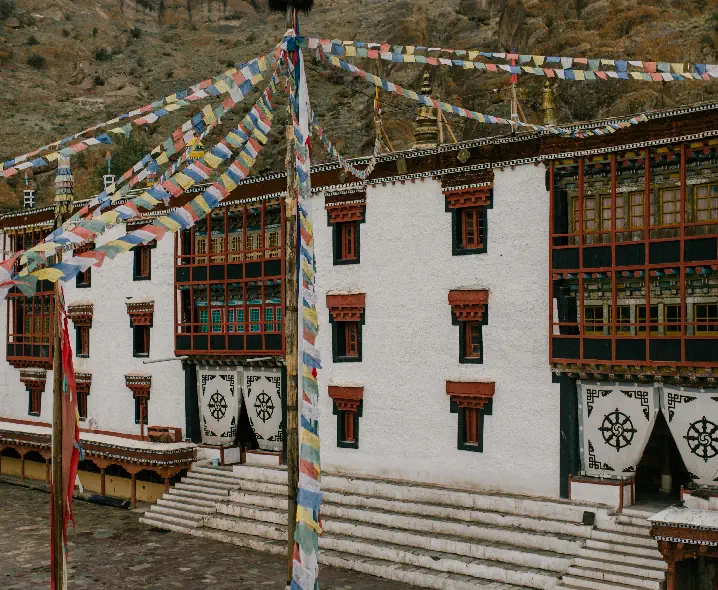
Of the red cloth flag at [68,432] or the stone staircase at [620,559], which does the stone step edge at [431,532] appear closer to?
the stone staircase at [620,559]

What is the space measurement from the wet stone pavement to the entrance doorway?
7166 mm

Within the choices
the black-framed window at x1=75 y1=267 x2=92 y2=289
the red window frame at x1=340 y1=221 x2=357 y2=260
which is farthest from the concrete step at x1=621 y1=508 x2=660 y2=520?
the black-framed window at x1=75 y1=267 x2=92 y2=289

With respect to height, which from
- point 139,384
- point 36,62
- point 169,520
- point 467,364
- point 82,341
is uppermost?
point 36,62

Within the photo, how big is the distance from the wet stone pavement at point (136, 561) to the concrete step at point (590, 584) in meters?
3.73

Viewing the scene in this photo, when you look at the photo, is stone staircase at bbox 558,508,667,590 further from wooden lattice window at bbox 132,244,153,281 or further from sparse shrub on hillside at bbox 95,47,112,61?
sparse shrub on hillside at bbox 95,47,112,61

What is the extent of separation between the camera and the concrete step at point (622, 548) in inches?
772

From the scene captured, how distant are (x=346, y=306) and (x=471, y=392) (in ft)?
16.6

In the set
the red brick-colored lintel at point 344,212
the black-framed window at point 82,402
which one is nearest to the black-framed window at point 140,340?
the black-framed window at point 82,402

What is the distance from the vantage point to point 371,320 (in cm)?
2666

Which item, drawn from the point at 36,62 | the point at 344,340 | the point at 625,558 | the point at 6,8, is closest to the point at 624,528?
the point at 625,558

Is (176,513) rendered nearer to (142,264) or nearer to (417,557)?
(417,557)

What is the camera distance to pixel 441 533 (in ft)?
75.3

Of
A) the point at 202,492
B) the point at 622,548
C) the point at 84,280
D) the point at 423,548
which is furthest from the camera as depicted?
the point at 84,280

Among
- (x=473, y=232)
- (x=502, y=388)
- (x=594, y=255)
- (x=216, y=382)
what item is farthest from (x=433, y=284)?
(x=216, y=382)
